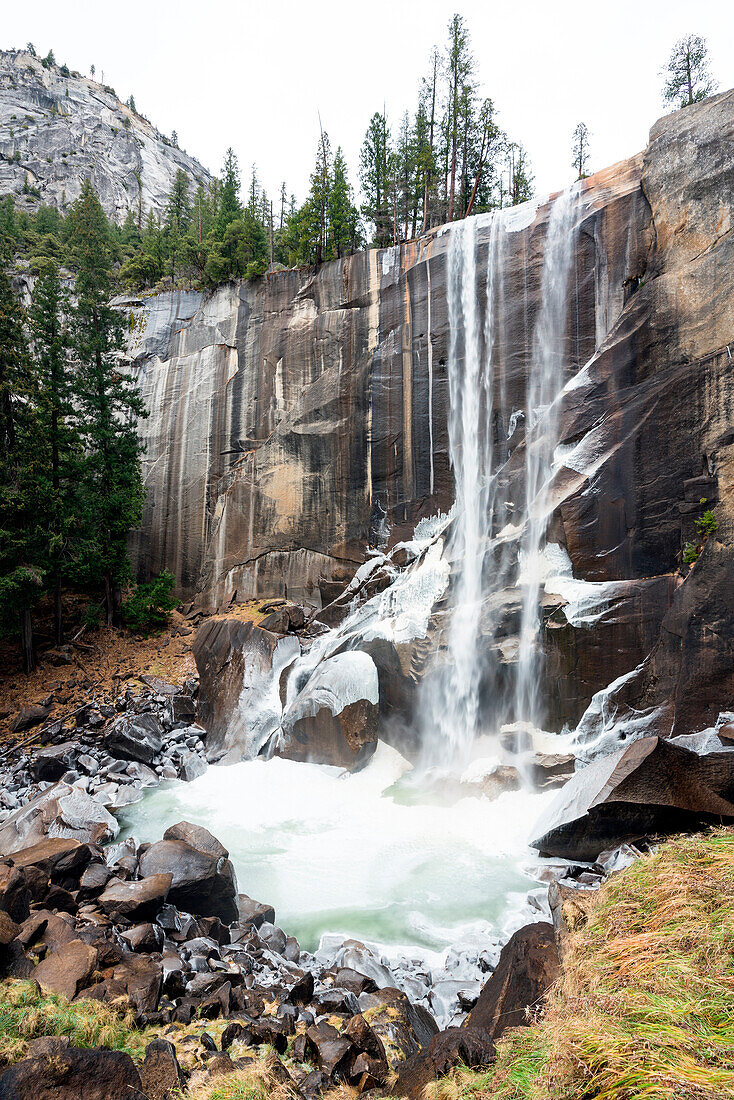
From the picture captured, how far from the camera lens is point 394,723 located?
41.4 feet

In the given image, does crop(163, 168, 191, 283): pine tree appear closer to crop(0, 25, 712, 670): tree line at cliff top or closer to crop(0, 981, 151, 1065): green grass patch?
crop(0, 25, 712, 670): tree line at cliff top

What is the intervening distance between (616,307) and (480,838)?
12.6m

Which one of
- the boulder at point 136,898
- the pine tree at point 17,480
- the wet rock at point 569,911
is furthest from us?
the pine tree at point 17,480

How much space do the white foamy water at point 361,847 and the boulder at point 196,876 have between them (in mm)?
814

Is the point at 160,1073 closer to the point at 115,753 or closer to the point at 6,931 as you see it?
the point at 6,931

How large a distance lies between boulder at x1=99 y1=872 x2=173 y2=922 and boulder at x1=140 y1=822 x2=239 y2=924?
192 mm

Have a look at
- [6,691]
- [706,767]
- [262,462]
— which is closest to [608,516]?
[706,767]

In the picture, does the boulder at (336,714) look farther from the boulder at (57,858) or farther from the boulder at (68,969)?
the boulder at (68,969)

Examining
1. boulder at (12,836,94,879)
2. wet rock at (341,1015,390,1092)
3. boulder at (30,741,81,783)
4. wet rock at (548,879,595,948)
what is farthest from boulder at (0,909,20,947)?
boulder at (30,741,81,783)

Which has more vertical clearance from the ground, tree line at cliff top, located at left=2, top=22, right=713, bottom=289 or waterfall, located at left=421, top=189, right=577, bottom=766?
tree line at cliff top, located at left=2, top=22, right=713, bottom=289

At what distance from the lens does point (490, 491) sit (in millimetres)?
13828

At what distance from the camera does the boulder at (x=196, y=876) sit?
660 cm

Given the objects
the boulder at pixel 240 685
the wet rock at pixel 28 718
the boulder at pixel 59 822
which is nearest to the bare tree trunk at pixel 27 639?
the wet rock at pixel 28 718

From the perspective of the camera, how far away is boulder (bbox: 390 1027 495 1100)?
341cm
